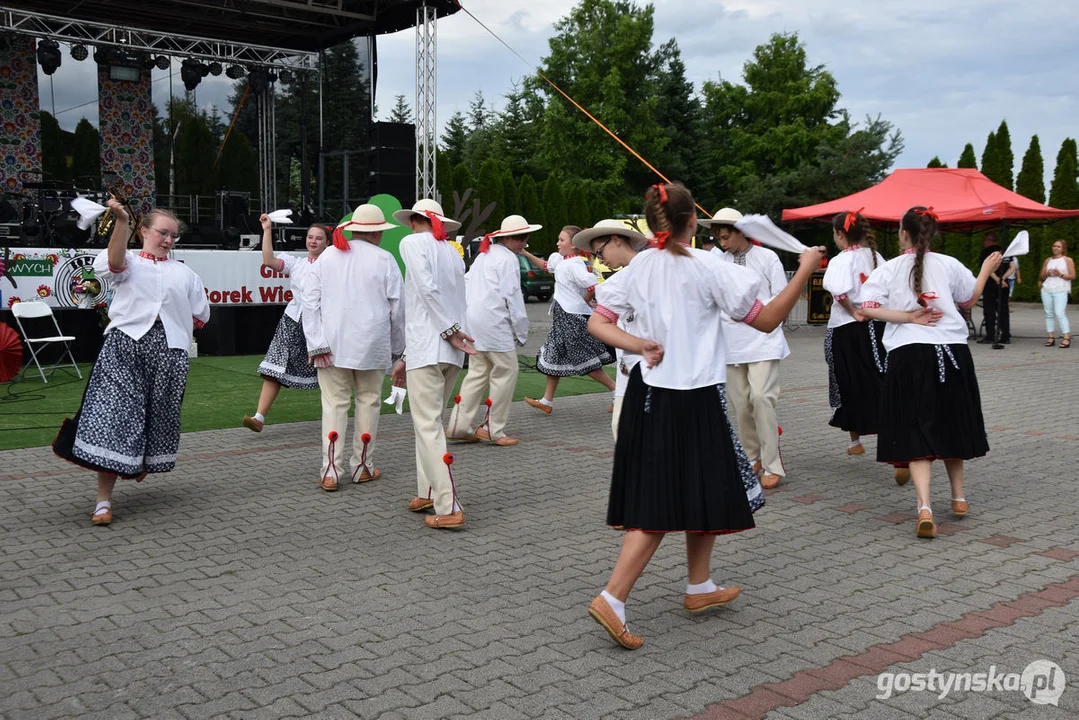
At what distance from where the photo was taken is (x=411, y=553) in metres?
5.15

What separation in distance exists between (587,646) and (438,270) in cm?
268

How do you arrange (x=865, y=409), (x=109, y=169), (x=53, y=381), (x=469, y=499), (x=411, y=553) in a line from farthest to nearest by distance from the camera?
(x=109, y=169), (x=53, y=381), (x=865, y=409), (x=469, y=499), (x=411, y=553)

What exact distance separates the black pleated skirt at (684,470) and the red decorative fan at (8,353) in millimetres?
6431

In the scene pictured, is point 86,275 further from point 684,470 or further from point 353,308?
point 684,470

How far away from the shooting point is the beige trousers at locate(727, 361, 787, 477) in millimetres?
6445

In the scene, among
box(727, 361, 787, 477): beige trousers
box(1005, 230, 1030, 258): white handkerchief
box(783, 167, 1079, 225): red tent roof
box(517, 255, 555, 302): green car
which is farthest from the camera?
box(517, 255, 555, 302): green car

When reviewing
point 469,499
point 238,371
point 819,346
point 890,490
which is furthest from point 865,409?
point 819,346

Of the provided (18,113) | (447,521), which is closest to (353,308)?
(447,521)

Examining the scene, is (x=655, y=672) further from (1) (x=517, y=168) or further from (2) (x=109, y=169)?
(1) (x=517, y=168)

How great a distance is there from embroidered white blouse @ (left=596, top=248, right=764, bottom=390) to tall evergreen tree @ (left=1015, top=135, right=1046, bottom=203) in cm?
3103

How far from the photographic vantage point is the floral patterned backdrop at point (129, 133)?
19297 millimetres

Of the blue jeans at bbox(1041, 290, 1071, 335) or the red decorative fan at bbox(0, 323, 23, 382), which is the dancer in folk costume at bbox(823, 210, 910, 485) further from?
the blue jeans at bbox(1041, 290, 1071, 335)

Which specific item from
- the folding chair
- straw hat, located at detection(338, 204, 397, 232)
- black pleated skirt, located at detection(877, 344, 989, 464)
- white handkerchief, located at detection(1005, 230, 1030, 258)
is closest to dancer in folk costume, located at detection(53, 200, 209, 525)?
straw hat, located at detection(338, 204, 397, 232)

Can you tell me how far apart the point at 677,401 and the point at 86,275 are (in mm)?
10793
